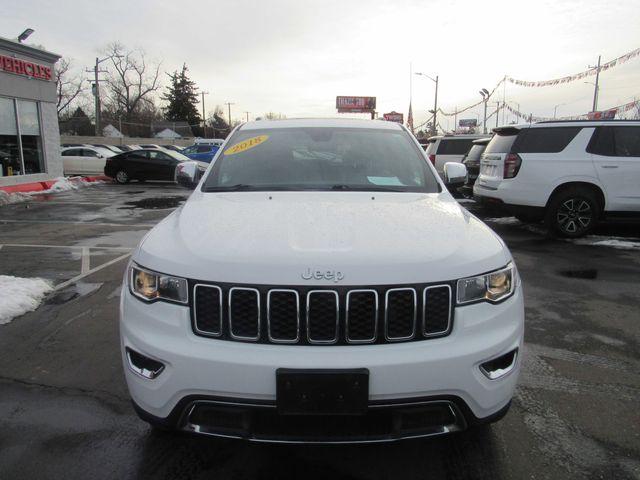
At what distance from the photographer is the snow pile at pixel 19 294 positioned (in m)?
4.48

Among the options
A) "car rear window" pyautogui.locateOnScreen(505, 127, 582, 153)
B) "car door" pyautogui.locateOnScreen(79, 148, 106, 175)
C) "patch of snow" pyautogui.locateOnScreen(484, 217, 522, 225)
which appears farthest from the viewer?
"car door" pyautogui.locateOnScreen(79, 148, 106, 175)

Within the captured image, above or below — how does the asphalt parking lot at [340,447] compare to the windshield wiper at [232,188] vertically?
below

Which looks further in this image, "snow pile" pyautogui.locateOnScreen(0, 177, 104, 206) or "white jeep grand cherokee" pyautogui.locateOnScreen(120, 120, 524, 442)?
"snow pile" pyautogui.locateOnScreen(0, 177, 104, 206)

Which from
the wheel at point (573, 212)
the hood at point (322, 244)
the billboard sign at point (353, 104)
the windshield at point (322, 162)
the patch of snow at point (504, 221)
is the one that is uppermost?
the billboard sign at point (353, 104)

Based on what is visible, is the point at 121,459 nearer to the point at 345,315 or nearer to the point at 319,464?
the point at 319,464

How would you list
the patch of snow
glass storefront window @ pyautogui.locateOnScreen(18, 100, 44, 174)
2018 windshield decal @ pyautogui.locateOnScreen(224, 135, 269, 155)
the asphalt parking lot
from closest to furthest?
the asphalt parking lot
2018 windshield decal @ pyautogui.locateOnScreen(224, 135, 269, 155)
the patch of snow
glass storefront window @ pyautogui.locateOnScreen(18, 100, 44, 174)

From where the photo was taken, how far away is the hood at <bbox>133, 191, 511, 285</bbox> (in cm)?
205

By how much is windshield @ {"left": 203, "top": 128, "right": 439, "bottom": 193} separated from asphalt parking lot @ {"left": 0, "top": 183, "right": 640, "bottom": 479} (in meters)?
1.56

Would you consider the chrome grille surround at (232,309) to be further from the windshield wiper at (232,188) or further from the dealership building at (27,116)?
the dealership building at (27,116)

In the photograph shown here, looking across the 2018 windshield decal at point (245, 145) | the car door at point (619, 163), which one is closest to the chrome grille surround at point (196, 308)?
the 2018 windshield decal at point (245, 145)

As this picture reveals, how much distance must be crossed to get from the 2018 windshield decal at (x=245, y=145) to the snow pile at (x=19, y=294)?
258cm

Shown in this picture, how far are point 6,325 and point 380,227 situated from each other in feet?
11.9

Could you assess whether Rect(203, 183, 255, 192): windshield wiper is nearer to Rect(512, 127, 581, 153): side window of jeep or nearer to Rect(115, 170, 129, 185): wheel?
Rect(512, 127, 581, 153): side window of jeep

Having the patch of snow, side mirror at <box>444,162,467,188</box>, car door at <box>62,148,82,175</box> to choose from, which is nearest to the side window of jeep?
the patch of snow
